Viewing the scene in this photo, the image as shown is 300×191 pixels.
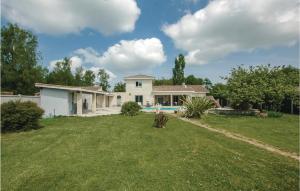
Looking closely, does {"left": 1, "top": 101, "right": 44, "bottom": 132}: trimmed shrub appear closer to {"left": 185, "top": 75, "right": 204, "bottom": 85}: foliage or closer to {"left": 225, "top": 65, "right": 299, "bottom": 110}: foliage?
{"left": 225, "top": 65, "right": 299, "bottom": 110}: foliage

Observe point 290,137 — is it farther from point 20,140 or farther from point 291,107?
point 291,107

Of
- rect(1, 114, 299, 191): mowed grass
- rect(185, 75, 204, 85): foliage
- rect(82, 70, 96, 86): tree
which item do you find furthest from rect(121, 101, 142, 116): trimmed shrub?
rect(185, 75, 204, 85): foliage

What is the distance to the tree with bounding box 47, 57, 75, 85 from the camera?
5747 centimetres

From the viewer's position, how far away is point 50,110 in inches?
934

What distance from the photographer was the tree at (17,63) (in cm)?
4184

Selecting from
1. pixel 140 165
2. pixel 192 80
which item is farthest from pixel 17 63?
pixel 192 80

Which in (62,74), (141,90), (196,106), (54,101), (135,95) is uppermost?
(62,74)

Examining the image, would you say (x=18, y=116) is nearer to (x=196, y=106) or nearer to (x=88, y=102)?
(x=196, y=106)

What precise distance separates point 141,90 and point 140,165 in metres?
33.9

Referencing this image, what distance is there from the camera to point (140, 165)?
292 inches

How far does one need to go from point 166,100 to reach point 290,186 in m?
38.6

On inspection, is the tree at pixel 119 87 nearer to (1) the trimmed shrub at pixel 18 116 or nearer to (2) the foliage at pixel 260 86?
(2) the foliage at pixel 260 86

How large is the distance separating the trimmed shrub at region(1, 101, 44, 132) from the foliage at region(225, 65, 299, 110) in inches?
818

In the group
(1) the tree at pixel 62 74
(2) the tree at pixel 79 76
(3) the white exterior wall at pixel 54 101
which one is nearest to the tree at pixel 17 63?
(1) the tree at pixel 62 74
